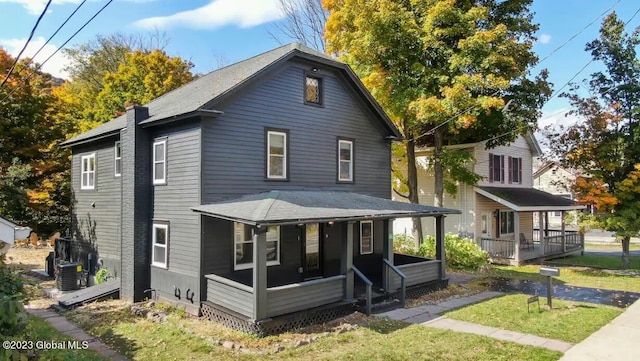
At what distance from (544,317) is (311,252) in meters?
6.96

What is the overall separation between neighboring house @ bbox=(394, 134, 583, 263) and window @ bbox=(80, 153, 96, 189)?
55.0 feet

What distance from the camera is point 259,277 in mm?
9594

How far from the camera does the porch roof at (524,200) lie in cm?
2181

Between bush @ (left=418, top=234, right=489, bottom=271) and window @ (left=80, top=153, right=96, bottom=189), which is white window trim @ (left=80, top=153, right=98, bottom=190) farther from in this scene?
bush @ (left=418, top=234, right=489, bottom=271)

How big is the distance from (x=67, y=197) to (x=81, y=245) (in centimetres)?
842

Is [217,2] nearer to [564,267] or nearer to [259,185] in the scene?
[259,185]

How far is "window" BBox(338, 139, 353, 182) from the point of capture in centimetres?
1544

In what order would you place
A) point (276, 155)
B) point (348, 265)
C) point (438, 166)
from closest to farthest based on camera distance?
point (348, 265) < point (276, 155) < point (438, 166)

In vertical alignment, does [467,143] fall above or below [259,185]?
above

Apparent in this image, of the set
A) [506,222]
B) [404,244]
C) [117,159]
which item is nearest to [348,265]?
[117,159]

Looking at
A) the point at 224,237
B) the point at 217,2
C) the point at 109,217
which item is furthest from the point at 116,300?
the point at 217,2

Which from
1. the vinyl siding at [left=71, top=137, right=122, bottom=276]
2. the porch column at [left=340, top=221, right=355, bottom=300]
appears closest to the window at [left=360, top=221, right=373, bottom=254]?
the porch column at [left=340, top=221, right=355, bottom=300]

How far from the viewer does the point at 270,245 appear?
505 inches

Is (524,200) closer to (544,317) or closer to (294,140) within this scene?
(544,317)
